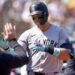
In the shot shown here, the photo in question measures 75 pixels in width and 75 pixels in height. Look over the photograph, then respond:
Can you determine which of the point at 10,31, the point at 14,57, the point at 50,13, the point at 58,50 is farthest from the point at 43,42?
the point at 50,13

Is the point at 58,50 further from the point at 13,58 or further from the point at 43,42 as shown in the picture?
the point at 13,58

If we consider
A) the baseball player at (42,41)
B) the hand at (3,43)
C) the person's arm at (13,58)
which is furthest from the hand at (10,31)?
the baseball player at (42,41)

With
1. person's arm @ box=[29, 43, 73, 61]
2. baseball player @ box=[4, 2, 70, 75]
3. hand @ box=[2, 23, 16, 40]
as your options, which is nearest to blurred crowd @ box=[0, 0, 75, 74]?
baseball player @ box=[4, 2, 70, 75]

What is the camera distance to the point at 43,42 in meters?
5.04

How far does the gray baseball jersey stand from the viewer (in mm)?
5059

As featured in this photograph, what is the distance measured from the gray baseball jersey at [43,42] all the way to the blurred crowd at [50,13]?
6818 mm

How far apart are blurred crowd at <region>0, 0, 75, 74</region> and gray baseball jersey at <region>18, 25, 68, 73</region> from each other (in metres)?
6.82

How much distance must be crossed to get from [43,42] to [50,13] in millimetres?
7165

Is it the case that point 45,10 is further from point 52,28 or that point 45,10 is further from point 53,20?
point 53,20

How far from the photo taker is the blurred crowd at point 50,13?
476 inches

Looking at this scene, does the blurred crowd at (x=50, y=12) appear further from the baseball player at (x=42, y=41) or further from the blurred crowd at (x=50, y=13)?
the baseball player at (x=42, y=41)

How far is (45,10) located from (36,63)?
0.69m

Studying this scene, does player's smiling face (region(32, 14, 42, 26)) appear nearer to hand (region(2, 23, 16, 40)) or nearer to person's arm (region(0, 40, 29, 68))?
hand (region(2, 23, 16, 40))

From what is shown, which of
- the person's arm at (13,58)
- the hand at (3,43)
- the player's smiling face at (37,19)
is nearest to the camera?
the person's arm at (13,58)
